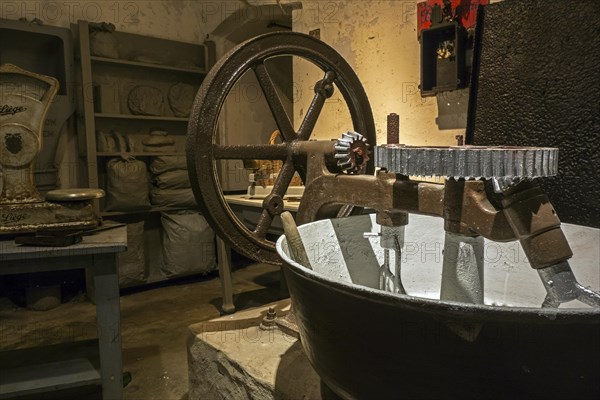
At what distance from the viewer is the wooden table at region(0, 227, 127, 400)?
150cm

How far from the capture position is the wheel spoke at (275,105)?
1.07 meters

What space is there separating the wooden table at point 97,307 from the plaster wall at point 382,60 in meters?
1.37

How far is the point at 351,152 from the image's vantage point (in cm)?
85

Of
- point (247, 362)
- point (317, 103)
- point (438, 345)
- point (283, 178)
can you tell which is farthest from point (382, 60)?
Answer: point (438, 345)

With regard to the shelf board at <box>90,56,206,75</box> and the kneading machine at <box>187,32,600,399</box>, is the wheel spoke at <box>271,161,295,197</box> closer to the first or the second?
the kneading machine at <box>187,32,600,399</box>

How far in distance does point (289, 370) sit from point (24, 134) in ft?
4.93

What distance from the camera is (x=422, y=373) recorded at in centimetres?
34

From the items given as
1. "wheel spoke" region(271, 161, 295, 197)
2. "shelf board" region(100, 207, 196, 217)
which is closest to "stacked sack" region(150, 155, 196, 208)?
"shelf board" region(100, 207, 196, 217)

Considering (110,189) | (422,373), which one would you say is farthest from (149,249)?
(422,373)

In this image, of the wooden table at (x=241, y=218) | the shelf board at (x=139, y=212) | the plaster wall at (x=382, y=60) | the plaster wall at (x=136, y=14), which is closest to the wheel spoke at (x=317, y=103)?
the wooden table at (x=241, y=218)

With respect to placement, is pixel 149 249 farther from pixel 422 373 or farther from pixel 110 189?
pixel 422 373

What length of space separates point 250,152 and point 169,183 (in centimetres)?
254

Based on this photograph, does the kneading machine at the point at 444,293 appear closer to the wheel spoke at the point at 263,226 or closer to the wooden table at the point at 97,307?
the wheel spoke at the point at 263,226

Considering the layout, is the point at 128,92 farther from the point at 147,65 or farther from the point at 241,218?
the point at 241,218
